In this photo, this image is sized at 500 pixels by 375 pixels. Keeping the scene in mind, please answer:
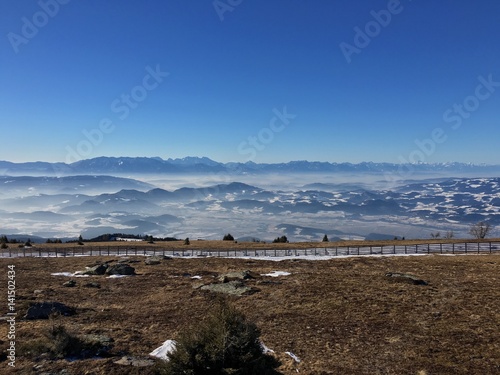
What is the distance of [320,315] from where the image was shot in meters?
17.7

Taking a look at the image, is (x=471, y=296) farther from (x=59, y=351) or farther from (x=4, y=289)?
(x=4, y=289)

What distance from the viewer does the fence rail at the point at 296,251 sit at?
134 feet

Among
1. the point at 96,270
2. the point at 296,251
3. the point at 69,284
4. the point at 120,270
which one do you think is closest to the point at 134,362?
the point at 69,284

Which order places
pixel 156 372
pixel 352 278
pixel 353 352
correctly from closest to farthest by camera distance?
pixel 156 372, pixel 353 352, pixel 352 278

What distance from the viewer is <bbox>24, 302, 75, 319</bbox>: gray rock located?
685 inches

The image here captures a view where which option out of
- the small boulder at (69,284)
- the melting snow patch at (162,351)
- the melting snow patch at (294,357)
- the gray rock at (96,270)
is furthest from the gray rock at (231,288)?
the gray rock at (96,270)

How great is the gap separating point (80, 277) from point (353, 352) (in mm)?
24653

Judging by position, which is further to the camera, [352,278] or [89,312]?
[352,278]

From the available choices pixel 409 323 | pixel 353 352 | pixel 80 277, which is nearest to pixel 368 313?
pixel 409 323

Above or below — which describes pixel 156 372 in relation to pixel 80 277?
above

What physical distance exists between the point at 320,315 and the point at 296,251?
28.1 meters

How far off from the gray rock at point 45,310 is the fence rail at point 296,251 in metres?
26.2

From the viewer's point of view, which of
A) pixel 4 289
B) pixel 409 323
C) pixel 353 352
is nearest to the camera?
pixel 353 352

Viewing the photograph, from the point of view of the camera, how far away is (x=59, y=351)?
1194cm
